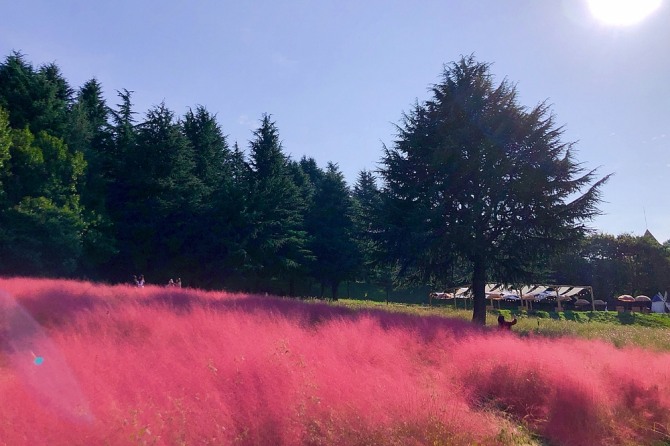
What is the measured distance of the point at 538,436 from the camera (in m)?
7.02

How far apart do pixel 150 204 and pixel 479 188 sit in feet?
70.5

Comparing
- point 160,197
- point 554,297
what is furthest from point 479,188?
point 554,297

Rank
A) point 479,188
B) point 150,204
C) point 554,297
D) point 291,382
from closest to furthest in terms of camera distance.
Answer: point 291,382
point 479,188
point 150,204
point 554,297

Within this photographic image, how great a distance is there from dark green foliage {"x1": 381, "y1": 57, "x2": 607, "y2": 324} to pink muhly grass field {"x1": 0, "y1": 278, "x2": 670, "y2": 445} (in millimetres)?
8481

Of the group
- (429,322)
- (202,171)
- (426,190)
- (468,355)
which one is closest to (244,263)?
(202,171)

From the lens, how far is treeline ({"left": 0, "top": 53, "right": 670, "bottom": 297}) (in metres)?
22.9

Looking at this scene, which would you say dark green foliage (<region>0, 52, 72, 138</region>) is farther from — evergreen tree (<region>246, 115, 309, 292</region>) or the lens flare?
the lens flare

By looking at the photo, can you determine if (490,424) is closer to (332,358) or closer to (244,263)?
(332,358)

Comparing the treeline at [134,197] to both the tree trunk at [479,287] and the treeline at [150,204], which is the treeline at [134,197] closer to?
the treeline at [150,204]

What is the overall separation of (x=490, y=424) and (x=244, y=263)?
25589 millimetres

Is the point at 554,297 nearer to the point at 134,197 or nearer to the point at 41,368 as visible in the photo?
the point at 134,197

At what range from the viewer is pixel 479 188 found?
64.7 feet

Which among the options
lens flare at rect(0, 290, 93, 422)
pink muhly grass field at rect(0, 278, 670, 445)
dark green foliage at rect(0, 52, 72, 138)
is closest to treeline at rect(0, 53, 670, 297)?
dark green foliage at rect(0, 52, 72, 138)

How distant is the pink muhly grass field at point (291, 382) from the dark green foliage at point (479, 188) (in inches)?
334
